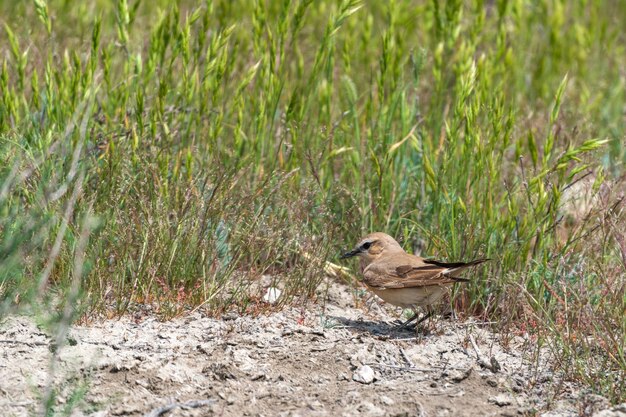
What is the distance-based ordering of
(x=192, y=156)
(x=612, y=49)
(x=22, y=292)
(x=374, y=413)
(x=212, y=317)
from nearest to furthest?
1. (x=374, y=413)
2. (x=22, y=292)
3. (x=212, y=317)
4. (x=192, y=156)
5. (x=612, y=49)

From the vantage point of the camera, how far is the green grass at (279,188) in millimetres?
4891

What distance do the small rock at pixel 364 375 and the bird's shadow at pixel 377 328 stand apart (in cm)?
54

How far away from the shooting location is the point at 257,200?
227 inches

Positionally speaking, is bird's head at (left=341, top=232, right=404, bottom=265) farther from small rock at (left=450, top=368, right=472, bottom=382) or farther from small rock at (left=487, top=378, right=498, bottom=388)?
small rock at (left=487, top=378, right=498, bottom=388)

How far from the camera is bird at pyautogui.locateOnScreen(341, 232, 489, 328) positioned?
523 cm

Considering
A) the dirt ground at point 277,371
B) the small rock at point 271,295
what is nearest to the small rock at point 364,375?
the dirt ground at point 277,371

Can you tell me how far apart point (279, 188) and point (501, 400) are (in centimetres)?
194

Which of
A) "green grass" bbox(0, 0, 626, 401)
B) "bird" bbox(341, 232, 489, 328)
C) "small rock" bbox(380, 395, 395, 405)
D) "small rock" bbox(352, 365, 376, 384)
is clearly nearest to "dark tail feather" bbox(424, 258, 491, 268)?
"bird" bbox(341, 232, 489, 328)

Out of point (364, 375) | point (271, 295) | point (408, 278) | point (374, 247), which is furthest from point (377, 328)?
point (364, 375)

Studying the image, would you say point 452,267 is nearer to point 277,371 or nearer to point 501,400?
point 501,400

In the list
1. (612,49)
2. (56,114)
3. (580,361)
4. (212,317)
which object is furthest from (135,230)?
(612,49)

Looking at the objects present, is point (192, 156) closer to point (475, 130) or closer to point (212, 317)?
point (212, 317)

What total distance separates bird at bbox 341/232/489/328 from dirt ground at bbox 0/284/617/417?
0.71 feet

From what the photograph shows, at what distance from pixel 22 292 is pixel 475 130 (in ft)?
9.08
